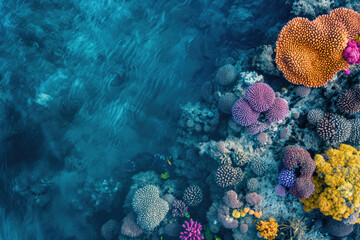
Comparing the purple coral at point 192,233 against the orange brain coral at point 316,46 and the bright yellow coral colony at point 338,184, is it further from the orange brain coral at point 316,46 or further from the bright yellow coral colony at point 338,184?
the orange brain coral at point 316,46

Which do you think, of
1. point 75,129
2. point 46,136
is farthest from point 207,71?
point 46,136

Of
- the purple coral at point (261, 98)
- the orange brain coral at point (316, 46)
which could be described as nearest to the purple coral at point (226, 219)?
the purple coral at point (261, 98)

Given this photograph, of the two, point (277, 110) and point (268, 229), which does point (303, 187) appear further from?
point (277, 110)

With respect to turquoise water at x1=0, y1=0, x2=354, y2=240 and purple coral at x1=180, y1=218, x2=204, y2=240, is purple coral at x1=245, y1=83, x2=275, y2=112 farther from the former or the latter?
purple coral at x1=180, y1=218, x2=204, y2=240

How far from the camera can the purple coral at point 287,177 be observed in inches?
175

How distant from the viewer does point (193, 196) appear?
6.23 m

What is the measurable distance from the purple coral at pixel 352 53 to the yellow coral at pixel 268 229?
387 cm

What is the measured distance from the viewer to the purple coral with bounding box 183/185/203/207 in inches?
245

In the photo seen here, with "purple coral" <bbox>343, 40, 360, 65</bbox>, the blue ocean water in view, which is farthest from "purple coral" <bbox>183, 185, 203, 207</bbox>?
"purple coral" <bbox>343, 40, 360, 65</bbox>

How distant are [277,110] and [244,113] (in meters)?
0.75

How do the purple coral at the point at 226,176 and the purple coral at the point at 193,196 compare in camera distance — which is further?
the purple coral at the point at 193,196

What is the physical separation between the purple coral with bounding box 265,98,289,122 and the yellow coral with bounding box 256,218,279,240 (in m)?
2.39

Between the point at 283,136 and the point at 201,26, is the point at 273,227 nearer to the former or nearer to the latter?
the point at 283,136

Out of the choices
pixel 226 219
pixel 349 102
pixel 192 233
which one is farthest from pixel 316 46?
pixel 192 233
